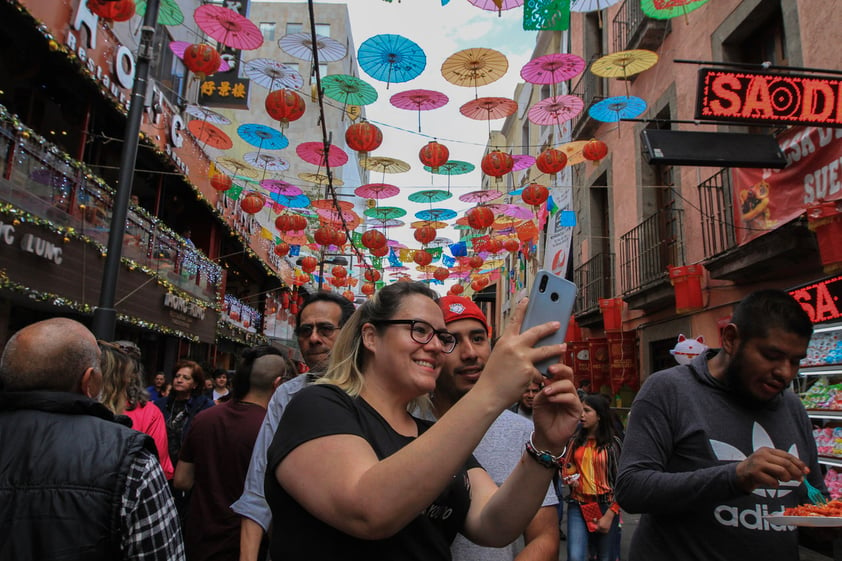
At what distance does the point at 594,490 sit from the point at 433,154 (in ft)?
24.4

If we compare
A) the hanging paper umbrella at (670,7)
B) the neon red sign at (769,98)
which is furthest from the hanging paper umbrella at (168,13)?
the neon red sign at (769,98)

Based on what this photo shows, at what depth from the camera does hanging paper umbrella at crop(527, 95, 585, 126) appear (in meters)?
11.2

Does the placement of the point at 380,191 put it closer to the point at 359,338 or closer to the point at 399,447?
the point at 359,338

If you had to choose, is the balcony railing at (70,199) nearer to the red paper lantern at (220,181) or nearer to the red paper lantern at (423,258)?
the red paper lantern at (220,181)

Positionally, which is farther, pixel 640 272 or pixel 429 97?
pixel 640 272

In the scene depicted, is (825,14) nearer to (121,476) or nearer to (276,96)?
(276,96)

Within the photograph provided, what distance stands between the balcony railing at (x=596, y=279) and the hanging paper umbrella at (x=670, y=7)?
8.10 m

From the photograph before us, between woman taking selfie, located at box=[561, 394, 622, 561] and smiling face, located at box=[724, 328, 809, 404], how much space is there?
3692 millimetres

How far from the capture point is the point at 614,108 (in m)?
11.0

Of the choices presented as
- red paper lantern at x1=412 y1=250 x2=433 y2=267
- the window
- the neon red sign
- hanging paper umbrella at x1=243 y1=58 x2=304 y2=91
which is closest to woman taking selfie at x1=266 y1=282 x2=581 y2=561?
the neon red sign

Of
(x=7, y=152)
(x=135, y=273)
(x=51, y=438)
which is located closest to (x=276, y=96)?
(x=7, y=152)

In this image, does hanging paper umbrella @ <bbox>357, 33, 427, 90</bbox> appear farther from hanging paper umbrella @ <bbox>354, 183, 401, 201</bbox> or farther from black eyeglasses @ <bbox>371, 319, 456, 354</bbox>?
black eyeglasses @ <bbox>371, 319, 456, 354</bbox>

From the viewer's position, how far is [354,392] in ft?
5.71

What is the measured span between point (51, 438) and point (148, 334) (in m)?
14.6
